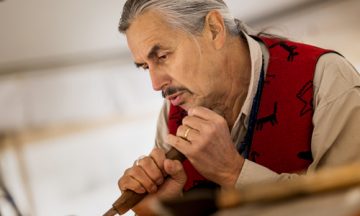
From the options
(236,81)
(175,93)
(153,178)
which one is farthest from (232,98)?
(153,178)

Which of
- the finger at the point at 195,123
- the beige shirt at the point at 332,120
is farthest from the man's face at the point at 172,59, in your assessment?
the beige shirt at the point at 332,120

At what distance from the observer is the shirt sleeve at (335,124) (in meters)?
0.95

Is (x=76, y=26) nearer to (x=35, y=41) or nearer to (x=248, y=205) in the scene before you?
(x=35, y=41)

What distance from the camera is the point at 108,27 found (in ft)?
3.94

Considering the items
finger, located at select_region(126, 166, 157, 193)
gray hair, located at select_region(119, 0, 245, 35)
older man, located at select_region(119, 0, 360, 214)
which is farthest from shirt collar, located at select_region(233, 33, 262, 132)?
finger, located at select_region(126, 166, 157, 193)

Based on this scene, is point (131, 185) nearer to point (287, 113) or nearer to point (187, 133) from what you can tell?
point (187, 133)

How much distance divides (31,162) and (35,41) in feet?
0.98

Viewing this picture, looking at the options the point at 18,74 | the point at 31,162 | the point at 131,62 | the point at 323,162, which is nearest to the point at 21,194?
the point at 31,162

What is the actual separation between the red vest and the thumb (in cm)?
10

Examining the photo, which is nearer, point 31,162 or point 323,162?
point 323,162

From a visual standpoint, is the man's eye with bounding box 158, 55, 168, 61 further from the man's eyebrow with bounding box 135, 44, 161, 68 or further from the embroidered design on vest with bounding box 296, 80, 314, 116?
the embroidered design on vest with bounding box 296, 80, 314, 116

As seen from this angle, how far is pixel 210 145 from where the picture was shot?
0.92 meters

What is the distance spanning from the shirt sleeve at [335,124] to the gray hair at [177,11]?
0.30 meters

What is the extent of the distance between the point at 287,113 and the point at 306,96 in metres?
0.05
